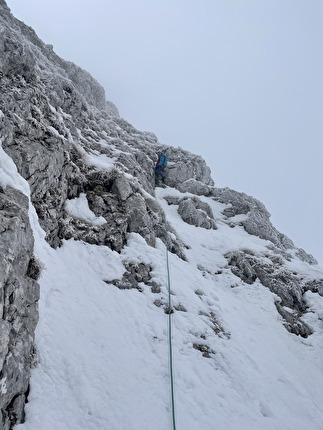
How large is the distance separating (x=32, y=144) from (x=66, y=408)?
10.5 m

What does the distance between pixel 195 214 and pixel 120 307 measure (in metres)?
15.6

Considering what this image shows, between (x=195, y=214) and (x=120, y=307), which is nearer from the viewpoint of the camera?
(x=120, y=307)

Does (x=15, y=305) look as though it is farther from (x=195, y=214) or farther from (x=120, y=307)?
(x=195, y=214)

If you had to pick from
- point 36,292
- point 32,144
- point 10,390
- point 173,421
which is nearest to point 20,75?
point 32,144

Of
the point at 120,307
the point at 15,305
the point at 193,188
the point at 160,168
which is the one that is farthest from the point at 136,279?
the point at 193,188

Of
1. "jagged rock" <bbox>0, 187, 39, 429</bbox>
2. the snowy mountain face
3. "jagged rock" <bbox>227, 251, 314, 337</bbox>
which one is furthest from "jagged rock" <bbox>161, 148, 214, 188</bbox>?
"jagged rock" <bbox>0, 187, 39, 429</bbox>

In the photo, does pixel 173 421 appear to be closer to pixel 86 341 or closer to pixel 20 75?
pixel 86 341

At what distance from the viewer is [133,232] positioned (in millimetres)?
15344

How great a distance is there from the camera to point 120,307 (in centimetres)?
1063

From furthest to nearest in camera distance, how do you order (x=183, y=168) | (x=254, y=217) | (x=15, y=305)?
(x=183, y=168)
(x=254, y=217)
(x=15, y=305)

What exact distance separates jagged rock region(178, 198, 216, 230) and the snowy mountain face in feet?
8.47

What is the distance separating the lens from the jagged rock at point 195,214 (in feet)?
81.1

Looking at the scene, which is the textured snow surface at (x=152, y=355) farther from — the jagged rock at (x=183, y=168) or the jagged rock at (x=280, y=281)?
the jagged rock at (x=183, y=168)

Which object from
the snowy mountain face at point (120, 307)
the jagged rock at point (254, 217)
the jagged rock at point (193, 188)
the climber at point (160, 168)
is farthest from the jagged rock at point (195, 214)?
the climber at point (160, 168)
